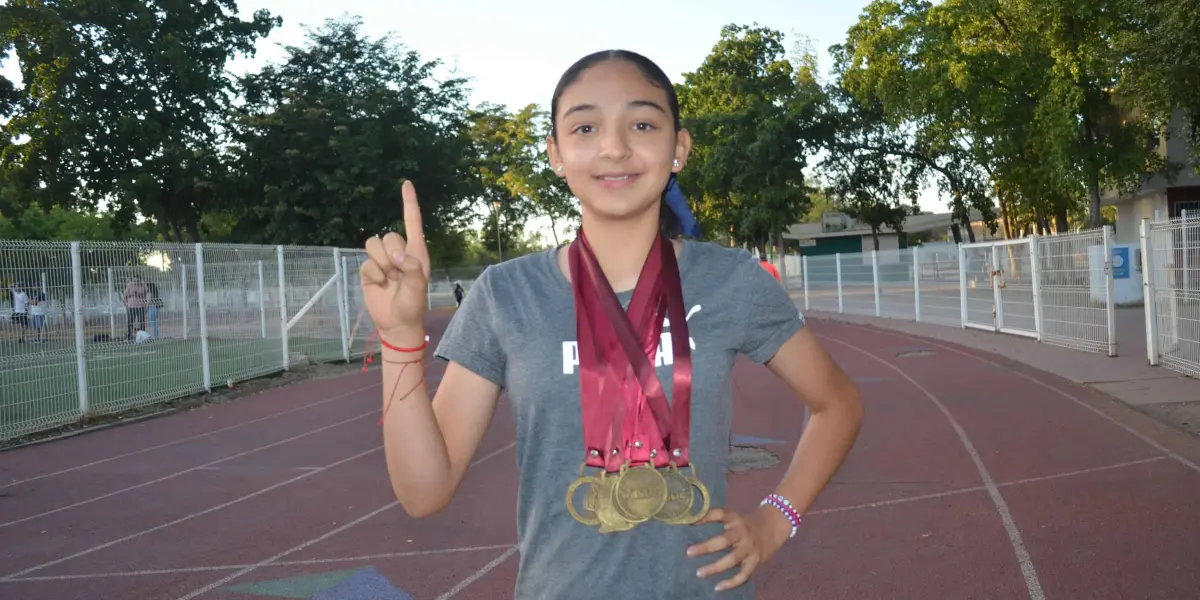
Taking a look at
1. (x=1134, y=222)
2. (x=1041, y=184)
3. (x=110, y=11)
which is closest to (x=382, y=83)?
(x=110, y=11)

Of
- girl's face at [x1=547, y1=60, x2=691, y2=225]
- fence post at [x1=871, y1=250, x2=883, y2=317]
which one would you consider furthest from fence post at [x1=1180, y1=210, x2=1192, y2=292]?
fence post at [x1=871, y1=250, x2=883, y2=317]

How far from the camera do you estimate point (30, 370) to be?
1147 cm

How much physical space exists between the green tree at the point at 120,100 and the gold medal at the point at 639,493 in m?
31.6

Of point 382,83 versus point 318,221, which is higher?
point 382,83

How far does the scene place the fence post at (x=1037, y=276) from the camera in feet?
55.8

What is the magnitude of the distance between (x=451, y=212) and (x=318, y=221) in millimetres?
6853

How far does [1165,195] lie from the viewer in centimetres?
3056

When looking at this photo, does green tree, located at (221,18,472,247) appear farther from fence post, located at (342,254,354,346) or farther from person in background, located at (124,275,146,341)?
person in background, located at (124,275,146,341)

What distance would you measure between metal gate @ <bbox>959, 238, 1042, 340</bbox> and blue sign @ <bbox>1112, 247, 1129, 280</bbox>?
2925 millimetres

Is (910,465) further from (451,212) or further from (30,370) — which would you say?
(451,212)

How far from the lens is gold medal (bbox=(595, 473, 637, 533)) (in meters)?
1.64

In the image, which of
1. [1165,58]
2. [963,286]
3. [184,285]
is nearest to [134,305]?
[184,285]

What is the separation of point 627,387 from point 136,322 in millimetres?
12821

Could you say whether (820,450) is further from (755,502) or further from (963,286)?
(963,286)
